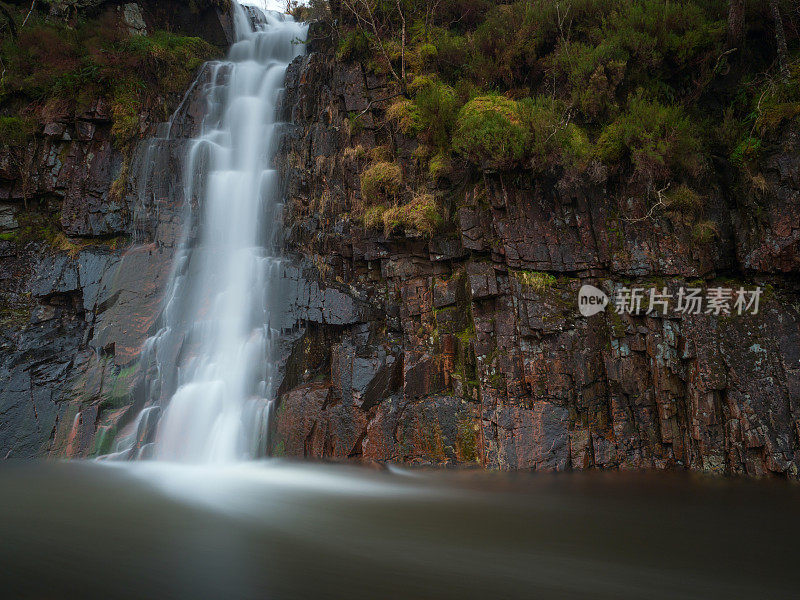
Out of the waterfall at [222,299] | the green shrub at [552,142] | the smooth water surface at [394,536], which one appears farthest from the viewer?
the waterfall at [222,299]

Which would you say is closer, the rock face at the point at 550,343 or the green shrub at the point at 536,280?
the rock face at the point at 550,343

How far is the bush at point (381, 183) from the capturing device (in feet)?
34.1

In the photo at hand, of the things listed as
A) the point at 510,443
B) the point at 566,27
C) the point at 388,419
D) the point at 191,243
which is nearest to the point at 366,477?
the point at 388,419

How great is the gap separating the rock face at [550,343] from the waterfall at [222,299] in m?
1.03

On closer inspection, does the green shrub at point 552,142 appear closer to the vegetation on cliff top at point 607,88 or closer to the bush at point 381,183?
the vegetation on cliff top at point 607,88

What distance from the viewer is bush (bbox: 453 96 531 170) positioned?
8.91 m

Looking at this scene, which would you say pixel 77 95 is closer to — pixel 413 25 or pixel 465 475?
pixel 413 25

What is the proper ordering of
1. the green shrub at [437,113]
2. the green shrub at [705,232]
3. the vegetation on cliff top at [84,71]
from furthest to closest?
the vegetation on cliff top at [84,71] → the green shrub at [437,113] → the green shrub at [705,232]

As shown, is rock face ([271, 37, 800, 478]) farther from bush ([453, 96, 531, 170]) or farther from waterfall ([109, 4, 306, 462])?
waterfall ([109, 4, 306, 462])

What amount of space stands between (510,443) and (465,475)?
3.35 feet

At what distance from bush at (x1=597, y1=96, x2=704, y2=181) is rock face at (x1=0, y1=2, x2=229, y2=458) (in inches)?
427

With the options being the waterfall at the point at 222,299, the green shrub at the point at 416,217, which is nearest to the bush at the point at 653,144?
the green shrub at the point at 416,217

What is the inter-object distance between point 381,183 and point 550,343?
531 centimetres

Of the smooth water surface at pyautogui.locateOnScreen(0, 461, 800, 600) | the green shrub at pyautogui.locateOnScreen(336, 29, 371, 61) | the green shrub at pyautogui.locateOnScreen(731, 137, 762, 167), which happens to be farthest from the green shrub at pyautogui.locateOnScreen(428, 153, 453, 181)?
the smooth water surface at pyautogui.locateOnScreen(0, 461, 800, 600)
